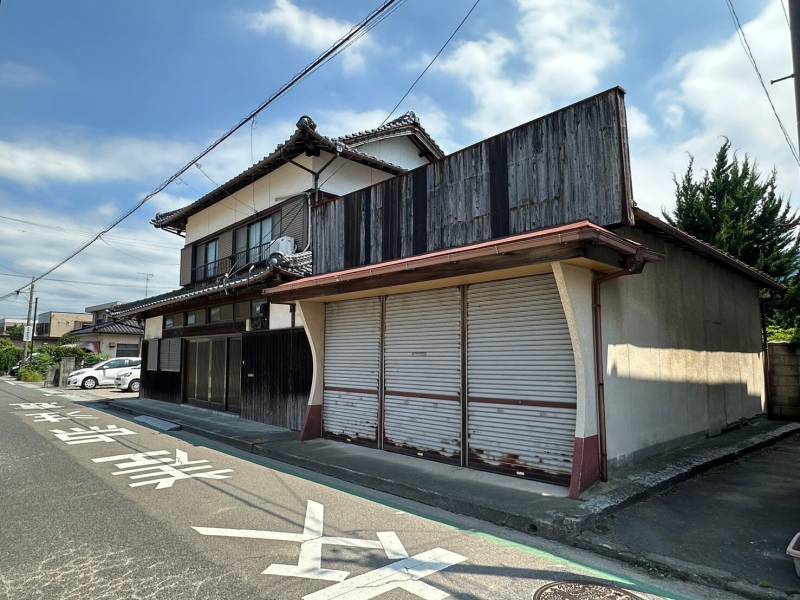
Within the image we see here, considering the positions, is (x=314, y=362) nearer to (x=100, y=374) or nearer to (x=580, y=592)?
(x=580, y=592)

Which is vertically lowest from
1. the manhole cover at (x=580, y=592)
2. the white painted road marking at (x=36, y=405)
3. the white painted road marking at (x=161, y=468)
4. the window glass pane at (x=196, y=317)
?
the white painted road marking at (x=36, y=405)

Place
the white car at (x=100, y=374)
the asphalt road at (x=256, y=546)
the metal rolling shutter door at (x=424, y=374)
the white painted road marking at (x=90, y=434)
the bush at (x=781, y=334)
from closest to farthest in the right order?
the asphalt road at (x=256, y=546) → the metal rolling shutter door at (x=424, y=374) → the white painted road marking at (x=90, y=434) → the bush at (x=781, y=334) → the white car at (x=100, y=374)

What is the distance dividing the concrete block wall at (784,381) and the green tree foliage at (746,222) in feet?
14.3

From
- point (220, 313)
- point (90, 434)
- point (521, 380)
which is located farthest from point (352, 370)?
point (220, 313)

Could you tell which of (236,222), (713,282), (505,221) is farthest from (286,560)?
(236,222)

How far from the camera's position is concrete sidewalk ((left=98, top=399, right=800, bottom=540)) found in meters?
5.07

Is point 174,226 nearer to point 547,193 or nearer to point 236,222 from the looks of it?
point 236,222

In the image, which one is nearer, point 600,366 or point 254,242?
point 600,366

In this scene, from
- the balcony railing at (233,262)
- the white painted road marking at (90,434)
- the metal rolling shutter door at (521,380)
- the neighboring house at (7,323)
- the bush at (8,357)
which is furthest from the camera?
the neighboring house at (7,323)

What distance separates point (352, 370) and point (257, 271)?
3.86 m

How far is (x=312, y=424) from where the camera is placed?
952cm

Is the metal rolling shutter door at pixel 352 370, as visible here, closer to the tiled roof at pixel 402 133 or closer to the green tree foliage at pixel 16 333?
the tiled roof at pixel 402 133

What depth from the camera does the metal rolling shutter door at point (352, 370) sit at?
28.6 ft

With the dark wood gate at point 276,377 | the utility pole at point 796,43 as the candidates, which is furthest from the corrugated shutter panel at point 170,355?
the utility pole at point 796,43
